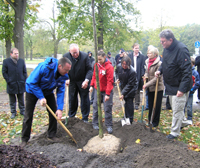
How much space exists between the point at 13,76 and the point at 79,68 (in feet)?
8.07

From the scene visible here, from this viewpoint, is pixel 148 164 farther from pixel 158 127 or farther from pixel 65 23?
pixel 65 23

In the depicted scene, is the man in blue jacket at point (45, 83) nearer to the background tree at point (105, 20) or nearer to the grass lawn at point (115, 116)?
the grass lawn at point (115, 116)

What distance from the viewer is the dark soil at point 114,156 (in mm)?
2709

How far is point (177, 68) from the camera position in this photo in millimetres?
3820

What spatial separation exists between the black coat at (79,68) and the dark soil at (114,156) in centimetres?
159

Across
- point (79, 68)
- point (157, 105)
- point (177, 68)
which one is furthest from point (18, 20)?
point (177, 68)

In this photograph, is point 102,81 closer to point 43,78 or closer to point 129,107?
point 129,107

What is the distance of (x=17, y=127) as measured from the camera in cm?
491

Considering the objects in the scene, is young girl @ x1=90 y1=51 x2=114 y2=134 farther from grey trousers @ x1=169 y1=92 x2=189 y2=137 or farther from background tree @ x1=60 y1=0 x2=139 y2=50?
background tree @ x1=60 y1=0 x2=139 y2=50

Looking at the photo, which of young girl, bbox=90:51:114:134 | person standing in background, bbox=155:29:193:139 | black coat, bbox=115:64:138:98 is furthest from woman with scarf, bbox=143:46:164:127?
young girl, bbox=90:51:114:134

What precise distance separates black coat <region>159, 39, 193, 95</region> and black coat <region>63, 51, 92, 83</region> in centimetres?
207

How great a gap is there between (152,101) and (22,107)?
4174mm

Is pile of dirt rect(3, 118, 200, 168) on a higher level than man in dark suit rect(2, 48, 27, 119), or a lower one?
lower

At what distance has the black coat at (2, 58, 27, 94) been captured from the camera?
A: 18.8 feet
